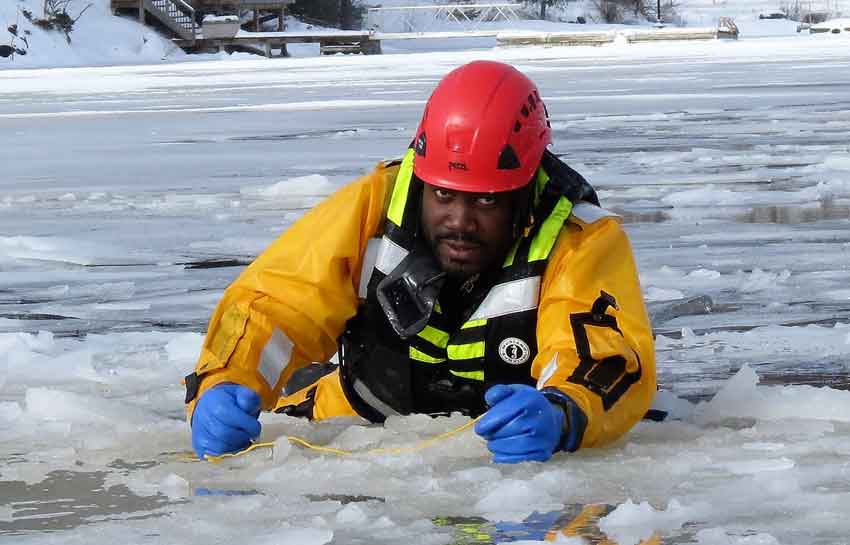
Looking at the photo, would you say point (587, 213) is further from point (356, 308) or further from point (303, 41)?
point (303, 41)

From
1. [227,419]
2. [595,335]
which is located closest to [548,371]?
[595,335]

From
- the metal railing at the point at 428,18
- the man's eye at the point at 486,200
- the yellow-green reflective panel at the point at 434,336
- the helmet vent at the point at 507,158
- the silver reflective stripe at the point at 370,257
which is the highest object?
the helmet vent at the point at 507,158

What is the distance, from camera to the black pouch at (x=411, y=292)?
3268mm

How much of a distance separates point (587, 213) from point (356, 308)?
58 cm

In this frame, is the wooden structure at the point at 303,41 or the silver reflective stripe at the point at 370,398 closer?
the silver reflective stripe at the point at 370,398

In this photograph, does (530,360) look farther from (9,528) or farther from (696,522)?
(9,528)

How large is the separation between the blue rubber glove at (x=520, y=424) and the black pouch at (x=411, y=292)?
1.16 ft

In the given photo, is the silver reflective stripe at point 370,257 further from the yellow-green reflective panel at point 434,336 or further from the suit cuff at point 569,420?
the suit cuff at point 569,420

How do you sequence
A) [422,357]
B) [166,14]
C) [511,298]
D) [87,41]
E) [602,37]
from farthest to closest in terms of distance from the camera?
1. [166,14]
2. [602,37]
3. [87,41]
4. [422,357]
5. [511,298]

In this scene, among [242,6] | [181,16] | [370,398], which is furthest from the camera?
[242,6]

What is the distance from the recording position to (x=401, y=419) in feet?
11.4

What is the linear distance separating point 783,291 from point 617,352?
241cm

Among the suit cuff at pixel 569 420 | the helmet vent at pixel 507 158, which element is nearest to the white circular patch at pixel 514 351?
the suit cuff at pixel 569 420

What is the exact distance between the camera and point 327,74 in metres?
25.7
